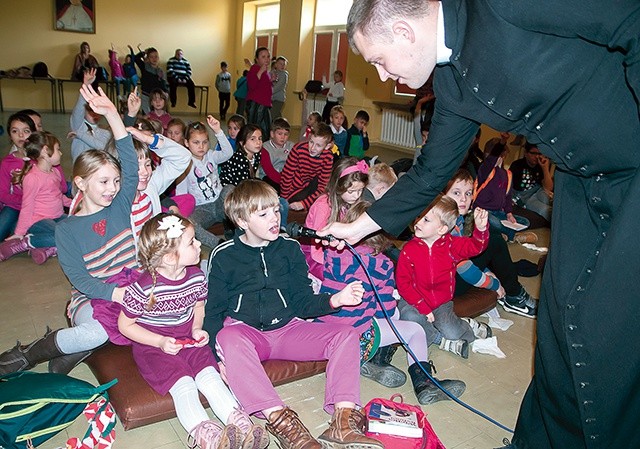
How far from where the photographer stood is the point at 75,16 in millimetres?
13031

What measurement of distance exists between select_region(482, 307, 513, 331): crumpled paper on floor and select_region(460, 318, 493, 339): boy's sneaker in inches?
7.9

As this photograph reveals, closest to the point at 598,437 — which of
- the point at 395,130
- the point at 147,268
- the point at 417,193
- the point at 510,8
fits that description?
the point at 417,193

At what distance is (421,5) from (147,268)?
141 cm

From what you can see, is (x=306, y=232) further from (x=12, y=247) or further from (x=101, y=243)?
(x=12, y=247)

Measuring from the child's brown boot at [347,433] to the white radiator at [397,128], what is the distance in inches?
341

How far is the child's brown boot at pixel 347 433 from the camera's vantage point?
71.7 inches

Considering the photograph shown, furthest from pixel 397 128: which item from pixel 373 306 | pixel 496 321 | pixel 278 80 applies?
pixel 373 306

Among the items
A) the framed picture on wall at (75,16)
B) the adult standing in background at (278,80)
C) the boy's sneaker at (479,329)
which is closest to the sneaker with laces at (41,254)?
the boy's sneaker at (479,329)

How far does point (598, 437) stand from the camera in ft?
4.34

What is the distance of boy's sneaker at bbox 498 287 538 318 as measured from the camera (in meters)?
3.25

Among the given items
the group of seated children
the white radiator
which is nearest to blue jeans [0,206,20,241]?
the group of seated children

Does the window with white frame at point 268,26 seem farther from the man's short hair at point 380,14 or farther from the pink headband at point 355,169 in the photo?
the man's short hair at point 380,14

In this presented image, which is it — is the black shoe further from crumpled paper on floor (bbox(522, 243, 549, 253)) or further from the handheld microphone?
crumpled paper on floor (bbox(522, 243, 549, 253))

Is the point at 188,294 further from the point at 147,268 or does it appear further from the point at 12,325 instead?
the point at 12,325
